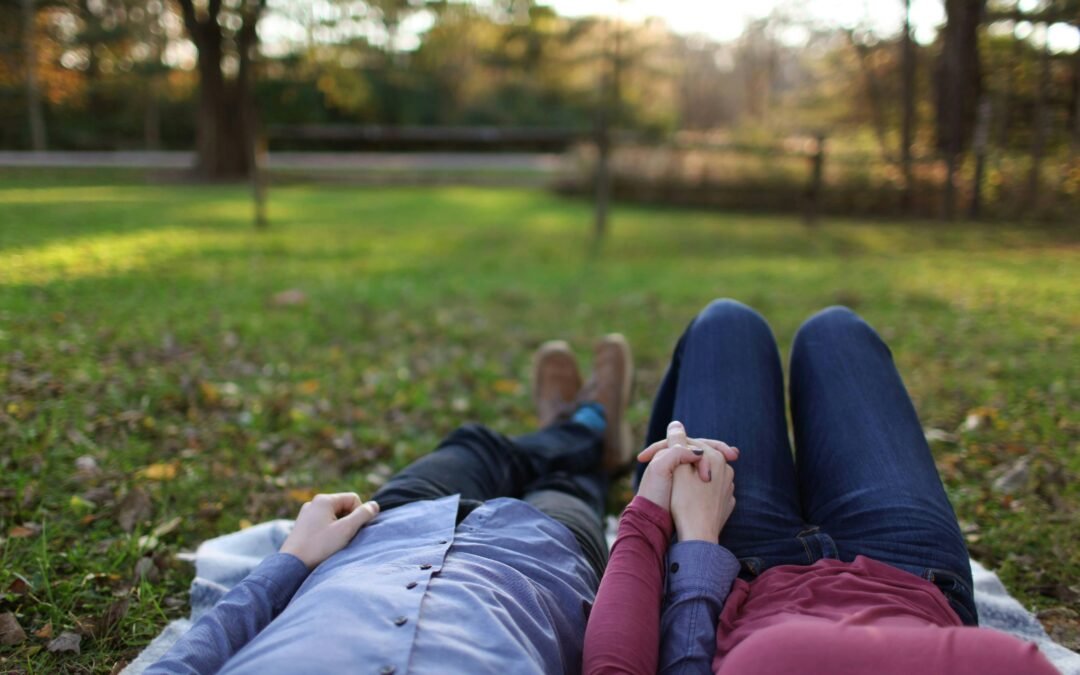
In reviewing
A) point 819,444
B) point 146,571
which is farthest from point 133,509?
point 819,444

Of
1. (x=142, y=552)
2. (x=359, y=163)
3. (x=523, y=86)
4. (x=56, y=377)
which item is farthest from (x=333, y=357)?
(x=523, y=86)

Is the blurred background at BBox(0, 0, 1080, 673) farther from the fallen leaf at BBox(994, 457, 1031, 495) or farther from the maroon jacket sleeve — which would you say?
the maroon jacket sleeve

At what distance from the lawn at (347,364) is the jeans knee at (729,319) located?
3.30 feet

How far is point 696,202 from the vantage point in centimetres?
1446

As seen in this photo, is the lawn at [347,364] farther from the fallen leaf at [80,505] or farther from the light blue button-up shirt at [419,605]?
the light blue button-up shirt at [419,605]

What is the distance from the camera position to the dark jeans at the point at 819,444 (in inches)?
64.3

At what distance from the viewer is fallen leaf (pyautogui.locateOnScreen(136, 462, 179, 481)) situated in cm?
289

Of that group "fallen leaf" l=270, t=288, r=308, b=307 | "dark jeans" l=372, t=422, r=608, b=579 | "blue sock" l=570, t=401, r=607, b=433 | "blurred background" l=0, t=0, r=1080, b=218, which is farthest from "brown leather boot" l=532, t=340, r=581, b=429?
"blurred background" l=0, t=0, r=1080, b=218

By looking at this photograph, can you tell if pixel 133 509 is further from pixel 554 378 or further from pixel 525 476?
pixel 554 378

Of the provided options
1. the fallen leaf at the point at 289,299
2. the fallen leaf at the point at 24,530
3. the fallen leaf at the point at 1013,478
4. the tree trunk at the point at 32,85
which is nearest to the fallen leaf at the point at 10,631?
the fallen leaf at the point at 24,530

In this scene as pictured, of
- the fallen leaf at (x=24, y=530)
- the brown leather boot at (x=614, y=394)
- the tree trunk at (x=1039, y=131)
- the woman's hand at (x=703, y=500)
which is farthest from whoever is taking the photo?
the tree trunk at (x=1039, y=131)

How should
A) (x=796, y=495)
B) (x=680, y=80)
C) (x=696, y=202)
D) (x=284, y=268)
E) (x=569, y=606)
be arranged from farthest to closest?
1. (x=680, y=80)
2. (x=696, y=202)
3. (x=284, y=268)
4. (x=796, y=495)
5. (x=569, y=606)

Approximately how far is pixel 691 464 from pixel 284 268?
6023 millimetres

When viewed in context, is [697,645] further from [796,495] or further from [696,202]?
[696,202]
